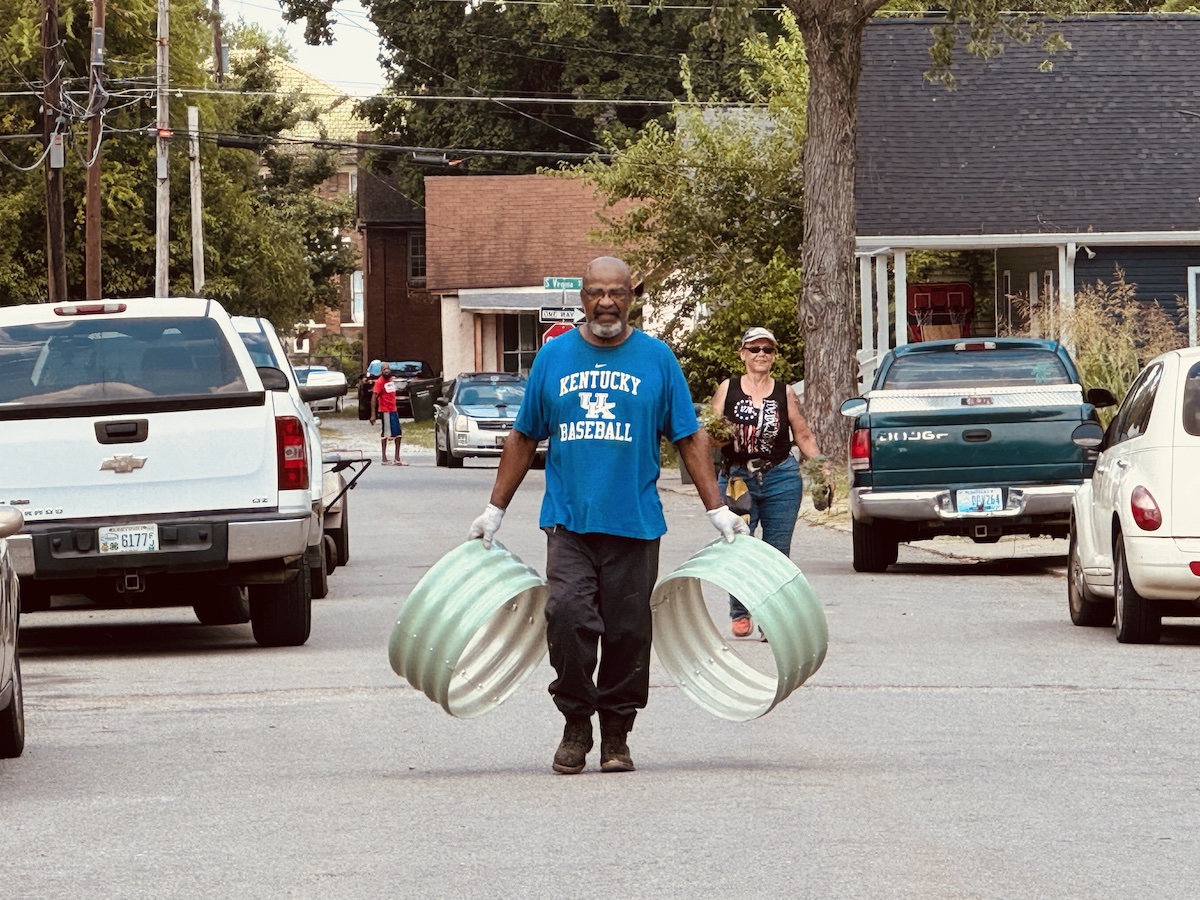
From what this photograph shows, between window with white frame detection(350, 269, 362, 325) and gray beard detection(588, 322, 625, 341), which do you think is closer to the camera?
gray beard detection(588, 322, 625, 341)

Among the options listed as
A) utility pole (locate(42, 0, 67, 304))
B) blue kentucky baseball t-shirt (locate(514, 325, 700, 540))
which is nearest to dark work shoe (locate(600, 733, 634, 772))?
blue kentucky baseball t-shirt (locate(514, 325, 700, 540))

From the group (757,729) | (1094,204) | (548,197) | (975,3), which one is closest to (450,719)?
(757,729)

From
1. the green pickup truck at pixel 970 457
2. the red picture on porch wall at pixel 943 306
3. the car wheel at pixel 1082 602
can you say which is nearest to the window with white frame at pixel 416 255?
the red picture on porch wall at pixel 943 306

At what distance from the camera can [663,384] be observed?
8617 mm

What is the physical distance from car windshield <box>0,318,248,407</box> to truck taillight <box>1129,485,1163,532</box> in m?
4.87

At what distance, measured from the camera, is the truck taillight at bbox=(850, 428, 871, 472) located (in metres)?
18.1

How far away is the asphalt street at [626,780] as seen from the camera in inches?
271

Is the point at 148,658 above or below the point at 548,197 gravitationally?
below

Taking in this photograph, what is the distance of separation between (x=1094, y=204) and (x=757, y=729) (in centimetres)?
2718

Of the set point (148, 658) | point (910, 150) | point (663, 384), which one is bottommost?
point (148, 658)

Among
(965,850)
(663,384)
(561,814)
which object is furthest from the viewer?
(663,384)

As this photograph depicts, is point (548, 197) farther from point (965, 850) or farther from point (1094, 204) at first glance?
point (965, 850)

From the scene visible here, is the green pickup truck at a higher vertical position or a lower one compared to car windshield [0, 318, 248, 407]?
lower

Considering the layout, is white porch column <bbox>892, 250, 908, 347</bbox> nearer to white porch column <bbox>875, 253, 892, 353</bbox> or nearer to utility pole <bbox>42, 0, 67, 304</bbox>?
white porch column <bbox>875, 253, 892, 353</bbox>
